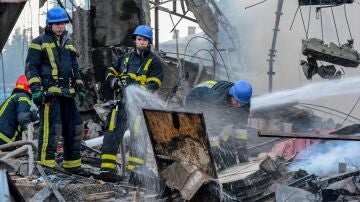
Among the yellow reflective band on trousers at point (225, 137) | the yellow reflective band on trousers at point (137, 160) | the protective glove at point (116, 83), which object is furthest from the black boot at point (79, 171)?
the yellow reflective band on trousers at point (225, 137)

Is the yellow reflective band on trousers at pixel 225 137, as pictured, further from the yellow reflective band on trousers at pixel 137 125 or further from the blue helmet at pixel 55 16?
the blue helmet at pixel 55 16

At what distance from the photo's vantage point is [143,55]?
8023mm

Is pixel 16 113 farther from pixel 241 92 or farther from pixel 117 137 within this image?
pixel 241 92

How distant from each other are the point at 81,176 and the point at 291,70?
17.5 m

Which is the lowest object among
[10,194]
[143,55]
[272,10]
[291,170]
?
[291,170]

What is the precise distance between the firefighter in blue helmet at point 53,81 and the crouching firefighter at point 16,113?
430mm

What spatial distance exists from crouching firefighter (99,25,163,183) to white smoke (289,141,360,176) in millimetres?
1996

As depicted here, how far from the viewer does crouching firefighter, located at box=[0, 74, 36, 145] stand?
25.7ft

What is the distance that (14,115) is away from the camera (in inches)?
314

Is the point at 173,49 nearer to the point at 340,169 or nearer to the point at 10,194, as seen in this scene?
the point at 340,169

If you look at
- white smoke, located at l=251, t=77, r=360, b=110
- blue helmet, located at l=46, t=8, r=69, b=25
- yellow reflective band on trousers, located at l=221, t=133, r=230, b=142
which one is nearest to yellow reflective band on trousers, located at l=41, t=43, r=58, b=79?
blue helmet, located at l=46, t=8, r=69, b=25

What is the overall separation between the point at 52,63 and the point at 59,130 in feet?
2.50

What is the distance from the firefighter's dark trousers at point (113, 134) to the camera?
7.68 meters

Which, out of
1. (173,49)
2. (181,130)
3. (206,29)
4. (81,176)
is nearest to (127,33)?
(206,29)
